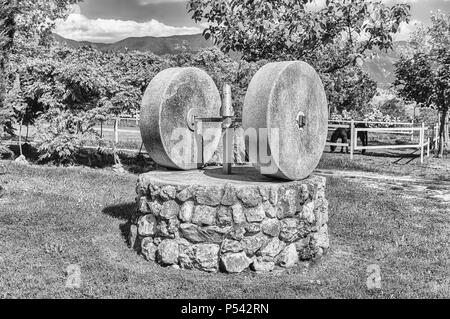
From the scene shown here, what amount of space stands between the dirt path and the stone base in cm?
545

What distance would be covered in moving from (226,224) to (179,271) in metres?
0.76

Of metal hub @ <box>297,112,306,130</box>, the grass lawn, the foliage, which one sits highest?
the foliage

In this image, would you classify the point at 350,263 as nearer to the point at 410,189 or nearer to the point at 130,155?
the point at 410,189

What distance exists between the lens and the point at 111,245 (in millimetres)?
6461

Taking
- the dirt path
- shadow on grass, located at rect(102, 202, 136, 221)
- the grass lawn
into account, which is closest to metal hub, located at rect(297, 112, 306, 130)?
the grass lawn

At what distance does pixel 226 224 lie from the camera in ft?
18.4

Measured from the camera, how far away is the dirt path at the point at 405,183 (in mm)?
10719

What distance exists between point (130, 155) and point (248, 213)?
1158 cm

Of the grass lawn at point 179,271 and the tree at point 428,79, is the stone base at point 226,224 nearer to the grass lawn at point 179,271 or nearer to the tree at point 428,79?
the grass lawn at point 179,271

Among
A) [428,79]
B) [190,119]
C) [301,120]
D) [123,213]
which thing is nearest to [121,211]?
[123,213]

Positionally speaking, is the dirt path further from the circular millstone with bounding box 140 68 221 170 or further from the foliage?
the circular millstone with bounding box 140 68 221 170

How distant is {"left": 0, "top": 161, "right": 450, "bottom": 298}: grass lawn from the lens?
4.99 metres

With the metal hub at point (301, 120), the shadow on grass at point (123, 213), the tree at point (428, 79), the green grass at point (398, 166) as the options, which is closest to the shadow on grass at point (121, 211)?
the shadow on grass at point (123, 213)
